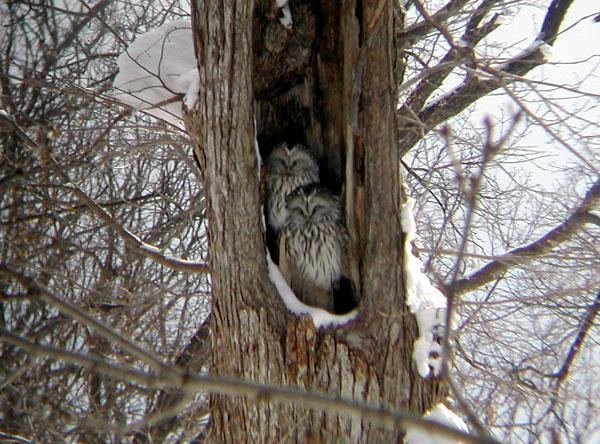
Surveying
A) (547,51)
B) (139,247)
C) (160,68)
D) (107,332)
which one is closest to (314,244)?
(139,247)

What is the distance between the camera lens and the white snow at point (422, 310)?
3023 millimetres

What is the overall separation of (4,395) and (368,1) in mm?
6055

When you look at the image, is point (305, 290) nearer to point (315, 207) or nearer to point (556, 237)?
point (315, 207)

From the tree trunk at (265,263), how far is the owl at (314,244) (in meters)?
0.39

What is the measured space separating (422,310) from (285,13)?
186cm

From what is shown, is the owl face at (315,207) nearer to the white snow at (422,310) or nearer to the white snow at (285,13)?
the white snow at (422,310)

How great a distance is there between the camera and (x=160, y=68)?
4.22m

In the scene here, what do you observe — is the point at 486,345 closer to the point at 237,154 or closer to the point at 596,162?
the point at 596,162

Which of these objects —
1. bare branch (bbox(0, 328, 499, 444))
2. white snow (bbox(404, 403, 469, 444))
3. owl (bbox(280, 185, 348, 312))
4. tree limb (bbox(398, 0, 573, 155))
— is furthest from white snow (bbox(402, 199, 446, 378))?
tree limb (bbox(398, 0, 573, 155))

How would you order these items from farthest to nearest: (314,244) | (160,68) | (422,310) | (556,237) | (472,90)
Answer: (472,90) < (556,237) < (160,68) < (314,244) < (422,310)

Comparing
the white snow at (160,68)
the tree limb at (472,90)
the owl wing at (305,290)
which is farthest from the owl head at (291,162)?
the tree limb at (472,90)

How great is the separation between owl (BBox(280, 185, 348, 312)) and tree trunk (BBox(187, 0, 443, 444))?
0.39 metres

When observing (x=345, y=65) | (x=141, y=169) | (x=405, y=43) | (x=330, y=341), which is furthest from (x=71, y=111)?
(x=330, y=341)

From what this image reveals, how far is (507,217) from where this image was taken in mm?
5992
